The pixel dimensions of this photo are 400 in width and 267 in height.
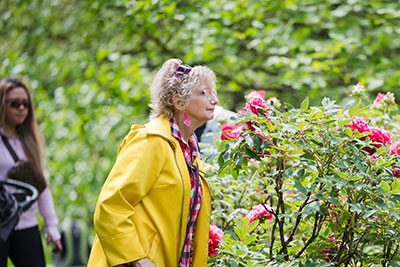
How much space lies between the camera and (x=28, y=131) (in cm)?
394

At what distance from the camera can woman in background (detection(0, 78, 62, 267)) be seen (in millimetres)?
3660

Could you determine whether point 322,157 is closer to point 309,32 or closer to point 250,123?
point 250,123

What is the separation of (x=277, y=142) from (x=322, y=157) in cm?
16

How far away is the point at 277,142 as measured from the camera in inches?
79.0

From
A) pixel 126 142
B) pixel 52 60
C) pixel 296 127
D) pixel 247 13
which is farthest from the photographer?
pixel 52 60

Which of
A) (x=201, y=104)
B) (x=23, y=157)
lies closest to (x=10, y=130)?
(x=23, y=157)

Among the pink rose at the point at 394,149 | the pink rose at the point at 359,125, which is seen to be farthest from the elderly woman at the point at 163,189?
the pink rose at the point at 394,149

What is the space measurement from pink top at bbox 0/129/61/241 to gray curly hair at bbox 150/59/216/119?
1929mm

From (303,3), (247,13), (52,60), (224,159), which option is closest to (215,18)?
(247,13)

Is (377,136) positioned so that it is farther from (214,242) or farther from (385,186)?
(214,242)

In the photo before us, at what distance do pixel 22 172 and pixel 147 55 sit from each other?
2.95 metres

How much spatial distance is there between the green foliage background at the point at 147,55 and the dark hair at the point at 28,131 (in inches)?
72.8

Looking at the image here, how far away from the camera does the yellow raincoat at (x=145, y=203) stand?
6.01 feet

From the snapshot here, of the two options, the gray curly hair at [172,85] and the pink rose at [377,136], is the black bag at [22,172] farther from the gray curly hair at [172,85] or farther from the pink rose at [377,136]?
the pink rose at [377,136]
